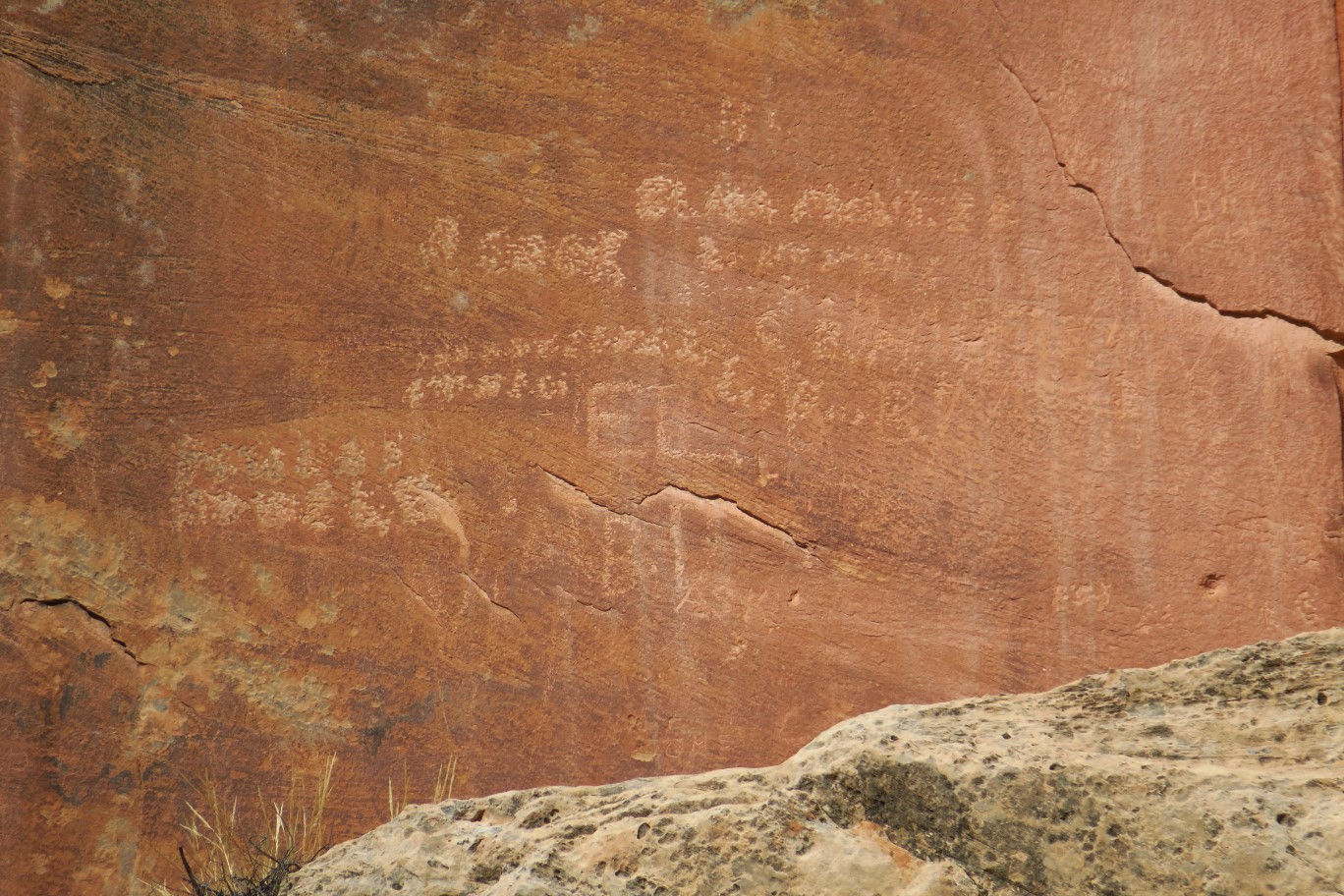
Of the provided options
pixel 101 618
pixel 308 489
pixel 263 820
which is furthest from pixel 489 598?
Answer: pixel 101 618

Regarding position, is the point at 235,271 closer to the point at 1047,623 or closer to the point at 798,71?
the point at 798,71

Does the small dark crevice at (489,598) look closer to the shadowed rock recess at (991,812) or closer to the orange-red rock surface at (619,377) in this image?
the orange-red rock surface at (619,377)

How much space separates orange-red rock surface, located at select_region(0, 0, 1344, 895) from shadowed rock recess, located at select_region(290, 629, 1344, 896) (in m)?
0.84

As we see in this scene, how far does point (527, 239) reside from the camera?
2828mm

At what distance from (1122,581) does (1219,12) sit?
52.5 inches

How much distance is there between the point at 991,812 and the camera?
158cm

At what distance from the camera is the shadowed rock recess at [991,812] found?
1472 millimetres

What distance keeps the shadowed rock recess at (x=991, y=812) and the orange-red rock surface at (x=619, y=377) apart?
2.75ft

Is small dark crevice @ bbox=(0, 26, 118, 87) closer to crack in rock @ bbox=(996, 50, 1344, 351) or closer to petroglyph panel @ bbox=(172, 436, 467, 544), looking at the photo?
petroglyph panel @ bbox=(172, 436, 467, 544)

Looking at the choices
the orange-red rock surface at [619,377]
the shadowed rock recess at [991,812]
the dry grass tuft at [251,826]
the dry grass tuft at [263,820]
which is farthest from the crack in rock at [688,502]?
the shadowed rock recess at [991,812]

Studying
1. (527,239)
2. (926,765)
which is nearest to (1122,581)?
(926,765)

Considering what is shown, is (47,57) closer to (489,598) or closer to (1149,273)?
(489,598)

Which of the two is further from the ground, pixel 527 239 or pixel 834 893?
pixel 527 239

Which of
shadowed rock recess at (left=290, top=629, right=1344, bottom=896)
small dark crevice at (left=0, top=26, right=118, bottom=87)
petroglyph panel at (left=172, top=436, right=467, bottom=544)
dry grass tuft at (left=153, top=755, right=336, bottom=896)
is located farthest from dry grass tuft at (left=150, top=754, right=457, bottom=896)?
small dark crevice at (left=0, top=26, right=118, bottom=87)
